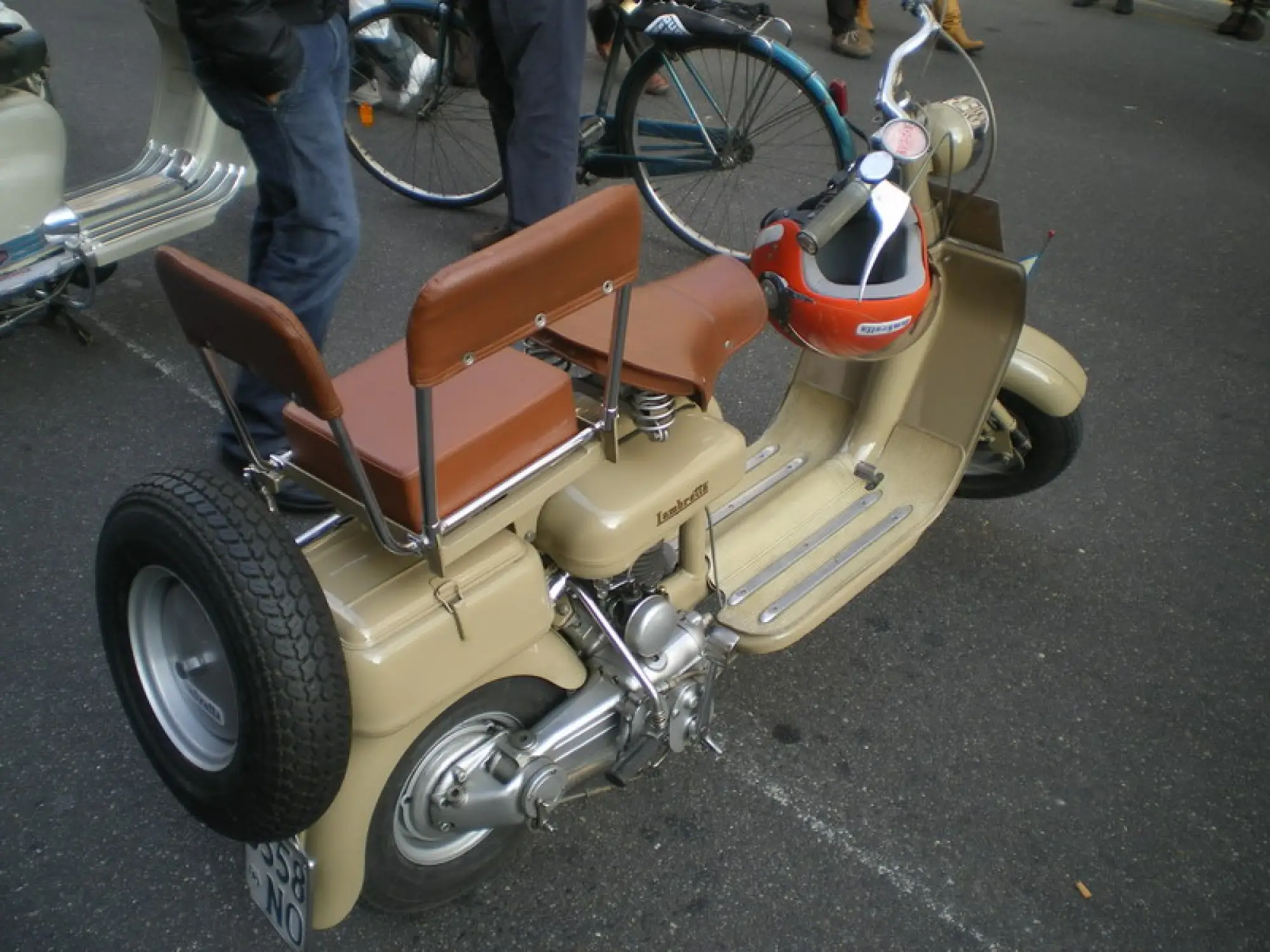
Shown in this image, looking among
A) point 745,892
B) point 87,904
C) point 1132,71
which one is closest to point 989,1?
point 1132,71

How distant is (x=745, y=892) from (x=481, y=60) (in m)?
2.53

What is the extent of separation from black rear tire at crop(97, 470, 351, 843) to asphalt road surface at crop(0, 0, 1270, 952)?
1.73ft

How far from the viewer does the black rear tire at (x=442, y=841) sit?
4.69 feet

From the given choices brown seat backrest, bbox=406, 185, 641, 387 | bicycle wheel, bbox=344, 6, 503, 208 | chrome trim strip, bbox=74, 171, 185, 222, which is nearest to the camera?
brown seat backrest, bbox=406, 185, 641, 387

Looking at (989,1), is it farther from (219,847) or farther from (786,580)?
(219,847)

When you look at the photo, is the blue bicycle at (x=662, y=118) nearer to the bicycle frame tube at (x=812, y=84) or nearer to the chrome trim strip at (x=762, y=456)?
the bicycle frame tube at (x=812, y=84)

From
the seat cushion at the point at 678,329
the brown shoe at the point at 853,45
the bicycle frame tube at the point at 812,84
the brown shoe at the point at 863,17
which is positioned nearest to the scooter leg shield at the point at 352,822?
the seat cushion at the point at 678,329

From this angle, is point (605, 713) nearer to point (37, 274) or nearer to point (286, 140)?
point (286, 140)

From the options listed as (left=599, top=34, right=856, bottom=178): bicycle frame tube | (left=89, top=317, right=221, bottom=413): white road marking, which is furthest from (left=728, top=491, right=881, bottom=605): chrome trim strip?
(left=89, top=317, right=221, bottom=413): white road marking

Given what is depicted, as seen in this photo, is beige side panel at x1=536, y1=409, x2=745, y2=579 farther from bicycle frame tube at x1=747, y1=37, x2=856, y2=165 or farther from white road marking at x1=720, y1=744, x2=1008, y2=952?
bicycle frame tube at x1=747, y1=37, x2=856, y2=165

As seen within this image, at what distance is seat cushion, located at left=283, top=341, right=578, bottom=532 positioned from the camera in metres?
1.26

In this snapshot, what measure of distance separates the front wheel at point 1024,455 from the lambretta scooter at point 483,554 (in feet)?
1.07

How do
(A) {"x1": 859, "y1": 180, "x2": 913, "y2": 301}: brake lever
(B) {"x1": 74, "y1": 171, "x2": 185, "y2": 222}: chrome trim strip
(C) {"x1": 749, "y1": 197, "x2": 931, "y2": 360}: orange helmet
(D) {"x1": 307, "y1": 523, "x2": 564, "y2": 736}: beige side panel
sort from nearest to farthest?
(D) {"x1": 307, "y1": 523, "x2": 564, "y2": 736}: beige side panel, (A) {"x1": 859, "y1": 180, "x2": 913, "y2": 301}: brake lever, (C) {"x1": 749, "y1": 197, "x2": 931, "y2": 360}: orange helmet, (B) {"x1": 74, "y1": 171, "x2": 185, "y2": 222}: chrome trim strip

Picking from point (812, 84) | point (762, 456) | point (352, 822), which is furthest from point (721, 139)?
point (352, 822)
